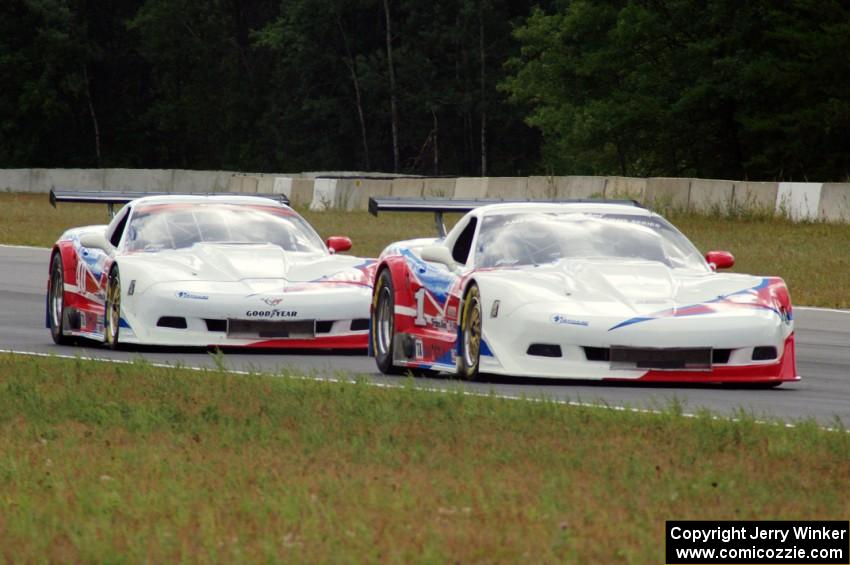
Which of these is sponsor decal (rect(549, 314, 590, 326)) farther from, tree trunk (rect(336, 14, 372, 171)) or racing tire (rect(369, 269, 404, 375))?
tree trunk (rect(336, 14, 372, 171))

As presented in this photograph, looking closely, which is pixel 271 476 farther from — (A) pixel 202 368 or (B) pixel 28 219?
(B) pixel 28 219

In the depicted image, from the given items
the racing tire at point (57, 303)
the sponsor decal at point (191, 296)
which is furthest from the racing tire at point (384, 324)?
the racing tire at point (57, 303)

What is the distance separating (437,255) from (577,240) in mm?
998

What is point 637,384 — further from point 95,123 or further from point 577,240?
point 95,123

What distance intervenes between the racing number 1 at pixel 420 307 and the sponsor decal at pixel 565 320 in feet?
5.18

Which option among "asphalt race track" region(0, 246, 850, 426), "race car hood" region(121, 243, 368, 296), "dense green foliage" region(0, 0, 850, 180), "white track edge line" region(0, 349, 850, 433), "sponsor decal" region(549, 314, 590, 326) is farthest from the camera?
"dense green foliage" region(0, 0, 850, 180)

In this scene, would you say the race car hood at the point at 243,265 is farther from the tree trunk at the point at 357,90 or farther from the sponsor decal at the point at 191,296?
the tree trunk at the point at 357,90

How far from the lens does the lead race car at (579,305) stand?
11.8m

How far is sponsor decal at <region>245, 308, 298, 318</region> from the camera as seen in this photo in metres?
14.7

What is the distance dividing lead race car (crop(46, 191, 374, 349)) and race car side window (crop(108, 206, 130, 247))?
0.01 meters

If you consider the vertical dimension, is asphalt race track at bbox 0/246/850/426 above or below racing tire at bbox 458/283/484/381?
below

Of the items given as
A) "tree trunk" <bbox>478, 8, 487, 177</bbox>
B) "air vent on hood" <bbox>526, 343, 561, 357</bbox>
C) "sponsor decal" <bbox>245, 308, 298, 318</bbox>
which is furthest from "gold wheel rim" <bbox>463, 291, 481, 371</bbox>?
"tree trunk" <bbox>478, 8, 487, 177</bbox>

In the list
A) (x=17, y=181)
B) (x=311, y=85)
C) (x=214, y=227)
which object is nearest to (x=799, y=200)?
(x=214, y=227)

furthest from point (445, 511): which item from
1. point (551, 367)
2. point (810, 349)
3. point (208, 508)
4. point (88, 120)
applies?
point (88, 120)
